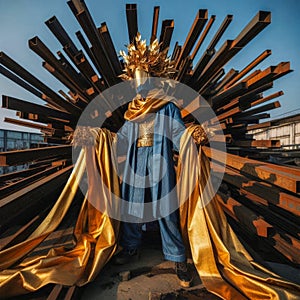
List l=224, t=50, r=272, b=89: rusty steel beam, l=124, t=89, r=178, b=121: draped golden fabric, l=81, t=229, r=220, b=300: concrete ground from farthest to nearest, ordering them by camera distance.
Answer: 1. l=224, t=50, r=272, b=89: rusty steel beam
2. l=124, t=89, r=178, b=121: draped golden fabric
3. l=81, t=229, r=220, b=300: concrete ground

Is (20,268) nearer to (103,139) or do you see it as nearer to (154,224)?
(103,139)

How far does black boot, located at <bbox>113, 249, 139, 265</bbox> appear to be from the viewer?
157 cm

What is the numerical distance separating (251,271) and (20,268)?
1.41m

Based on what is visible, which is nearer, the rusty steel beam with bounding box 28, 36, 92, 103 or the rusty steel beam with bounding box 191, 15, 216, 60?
the rusty steel beam with bounding box 28, 36, 92, 103

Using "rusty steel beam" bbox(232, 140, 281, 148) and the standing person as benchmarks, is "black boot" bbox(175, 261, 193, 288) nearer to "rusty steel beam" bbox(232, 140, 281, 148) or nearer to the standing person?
the standing person

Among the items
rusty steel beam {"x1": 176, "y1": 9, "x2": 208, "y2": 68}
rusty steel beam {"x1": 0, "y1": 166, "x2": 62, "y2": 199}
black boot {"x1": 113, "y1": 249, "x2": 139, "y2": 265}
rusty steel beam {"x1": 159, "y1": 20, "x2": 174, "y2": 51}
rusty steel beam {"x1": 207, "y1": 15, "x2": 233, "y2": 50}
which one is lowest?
black boot {"x1": 113, "y1": 249, "x2": 139, "y2": 265}

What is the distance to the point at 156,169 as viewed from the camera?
1561 millimetres

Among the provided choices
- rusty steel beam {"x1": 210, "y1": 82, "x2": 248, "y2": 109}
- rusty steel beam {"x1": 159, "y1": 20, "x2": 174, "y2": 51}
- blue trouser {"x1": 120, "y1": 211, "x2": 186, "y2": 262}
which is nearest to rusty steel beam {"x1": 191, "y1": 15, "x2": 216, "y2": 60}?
rusty steel beam {"x1": 159, "y1": 20, "x2": 174, "y2": 51}

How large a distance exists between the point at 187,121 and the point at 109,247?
1.66 meters

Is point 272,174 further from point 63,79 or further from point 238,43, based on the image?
point 63,79

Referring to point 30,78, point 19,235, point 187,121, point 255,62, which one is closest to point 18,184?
point 19,235

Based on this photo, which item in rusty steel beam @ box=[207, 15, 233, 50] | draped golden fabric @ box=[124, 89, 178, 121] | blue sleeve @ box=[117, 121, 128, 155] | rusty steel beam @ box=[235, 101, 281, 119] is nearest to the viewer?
draped golden fabric @ box=[124, 89, 178, 121]

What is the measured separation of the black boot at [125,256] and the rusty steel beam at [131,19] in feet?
6.46

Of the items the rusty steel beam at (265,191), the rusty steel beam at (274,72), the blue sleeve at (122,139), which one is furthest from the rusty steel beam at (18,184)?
the rusty steel beam at (274,72)
